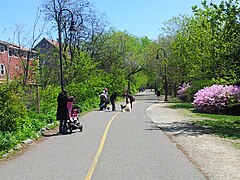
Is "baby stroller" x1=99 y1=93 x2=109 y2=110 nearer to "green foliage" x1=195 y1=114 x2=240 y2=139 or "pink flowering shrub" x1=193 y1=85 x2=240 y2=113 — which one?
"pink flowering shrub" x1=193 y1=85 x2=240 y2=113

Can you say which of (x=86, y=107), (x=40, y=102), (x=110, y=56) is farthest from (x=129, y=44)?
(x=40, y=102)

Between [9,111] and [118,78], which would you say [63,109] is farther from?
Result: [118,78]

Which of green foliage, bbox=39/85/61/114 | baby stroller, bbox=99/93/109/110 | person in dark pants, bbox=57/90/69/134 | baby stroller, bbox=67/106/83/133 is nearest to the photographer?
person in dark pants, bbox=57/90/69/134

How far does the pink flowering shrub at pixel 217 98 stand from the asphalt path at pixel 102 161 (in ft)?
49.6

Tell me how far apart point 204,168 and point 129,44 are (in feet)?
209

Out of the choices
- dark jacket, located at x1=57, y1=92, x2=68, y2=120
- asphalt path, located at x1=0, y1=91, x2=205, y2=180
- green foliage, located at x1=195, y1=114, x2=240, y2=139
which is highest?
dark jacket, located at x1=57, y1=92, x2=68, y2=120

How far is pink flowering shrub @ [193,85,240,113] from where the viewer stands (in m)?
26.1

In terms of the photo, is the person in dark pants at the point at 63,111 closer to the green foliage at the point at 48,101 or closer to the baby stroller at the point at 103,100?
the green foliage at the point at 48,101

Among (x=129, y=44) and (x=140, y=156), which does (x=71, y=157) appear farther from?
(x=129, y=44)

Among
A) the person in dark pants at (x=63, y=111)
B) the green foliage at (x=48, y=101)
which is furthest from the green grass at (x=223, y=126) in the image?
the green foliage at (x=48, y=101)

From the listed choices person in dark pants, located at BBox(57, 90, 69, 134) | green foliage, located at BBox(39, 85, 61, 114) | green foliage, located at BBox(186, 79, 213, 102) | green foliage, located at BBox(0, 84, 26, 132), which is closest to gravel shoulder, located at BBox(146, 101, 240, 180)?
person in dark pants, located at BBox(57, 90, 69, 134)

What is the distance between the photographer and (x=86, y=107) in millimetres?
29812

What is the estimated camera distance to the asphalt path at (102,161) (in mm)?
7234

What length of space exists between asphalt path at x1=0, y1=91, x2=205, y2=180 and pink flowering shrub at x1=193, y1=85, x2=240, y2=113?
15116 millimetres
